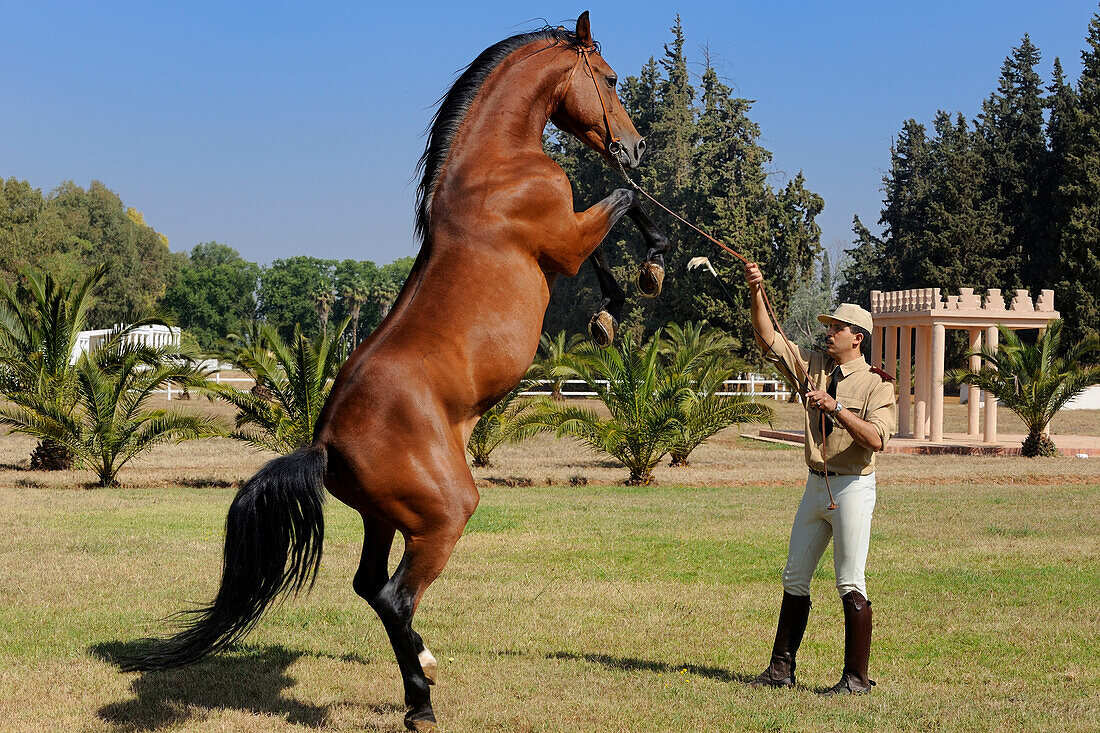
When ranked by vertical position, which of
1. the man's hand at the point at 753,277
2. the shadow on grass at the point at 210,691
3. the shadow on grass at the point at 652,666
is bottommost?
the shadow on grass at the point at 210,691

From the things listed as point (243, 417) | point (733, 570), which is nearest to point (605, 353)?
point (243, 417)

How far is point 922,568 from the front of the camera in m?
9.51

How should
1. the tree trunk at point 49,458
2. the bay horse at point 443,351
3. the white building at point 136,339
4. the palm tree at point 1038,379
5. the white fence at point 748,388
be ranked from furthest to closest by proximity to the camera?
the white fence at point 748,388, the palm tree at point 1038,379, the tree trunk at point 49,458, the white building at point 136,339, the bay horse at point 443,351

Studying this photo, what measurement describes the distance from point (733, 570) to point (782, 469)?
10902 millimetres

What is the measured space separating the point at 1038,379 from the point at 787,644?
1806cm

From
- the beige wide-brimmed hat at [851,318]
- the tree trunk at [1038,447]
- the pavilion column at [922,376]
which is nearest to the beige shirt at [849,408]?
the beige wide-brimmed hat at [851,318]

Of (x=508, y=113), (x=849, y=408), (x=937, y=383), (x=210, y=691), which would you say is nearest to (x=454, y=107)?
(x=508, y=113)

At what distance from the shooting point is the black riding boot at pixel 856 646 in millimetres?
5609

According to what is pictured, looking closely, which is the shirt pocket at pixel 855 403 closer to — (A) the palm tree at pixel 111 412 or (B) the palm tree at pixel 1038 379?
(A) the palm tree at pixel 111 412

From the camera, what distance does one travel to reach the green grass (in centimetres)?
523

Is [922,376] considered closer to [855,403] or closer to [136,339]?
A: [136,339]

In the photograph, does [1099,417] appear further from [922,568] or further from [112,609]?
[112,609]

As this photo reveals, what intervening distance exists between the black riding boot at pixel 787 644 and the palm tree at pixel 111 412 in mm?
11787

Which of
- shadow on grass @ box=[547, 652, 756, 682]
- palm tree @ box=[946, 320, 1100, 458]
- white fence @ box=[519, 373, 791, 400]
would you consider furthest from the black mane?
white fence @ box=[519, 373, 791, 400]
